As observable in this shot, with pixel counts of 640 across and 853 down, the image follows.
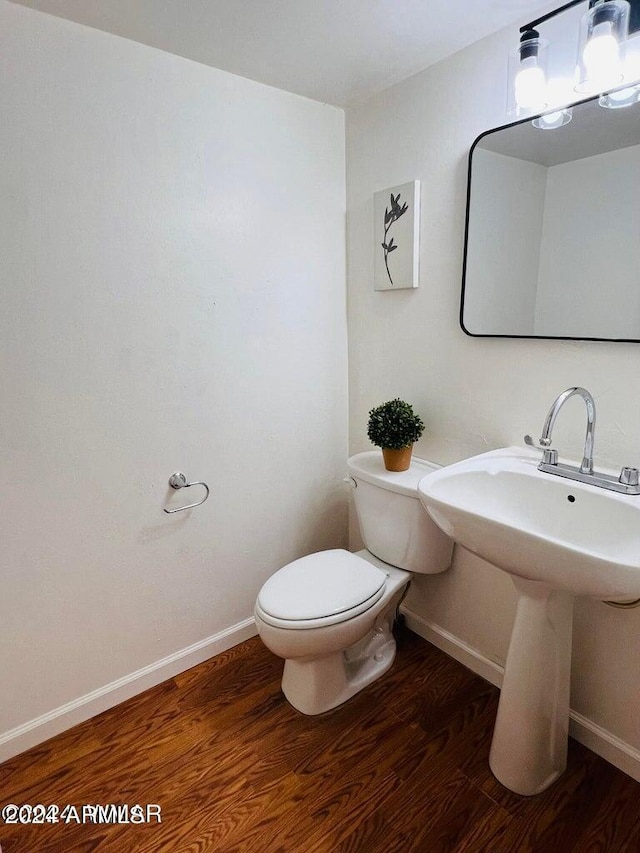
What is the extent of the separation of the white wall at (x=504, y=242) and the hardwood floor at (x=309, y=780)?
1.29 metres

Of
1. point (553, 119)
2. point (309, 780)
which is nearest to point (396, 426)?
point (553, 119)

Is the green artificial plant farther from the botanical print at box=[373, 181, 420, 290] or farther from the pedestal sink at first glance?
the botanical print at box=[373, 181, 420, 290]

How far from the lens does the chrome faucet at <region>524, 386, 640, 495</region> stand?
121 centimetres

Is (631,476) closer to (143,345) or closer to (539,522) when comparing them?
(539,522)

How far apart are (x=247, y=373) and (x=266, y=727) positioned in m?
1.20

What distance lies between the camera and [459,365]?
5.43 ft

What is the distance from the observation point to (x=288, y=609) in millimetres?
1506

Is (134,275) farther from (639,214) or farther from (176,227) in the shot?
(639,214)

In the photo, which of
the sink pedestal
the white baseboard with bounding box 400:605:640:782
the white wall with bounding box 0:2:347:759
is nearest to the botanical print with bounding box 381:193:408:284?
the white wall with bounding box 0:2:347:759

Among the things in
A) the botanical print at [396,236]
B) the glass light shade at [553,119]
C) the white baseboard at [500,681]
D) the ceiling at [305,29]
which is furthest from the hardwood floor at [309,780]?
the ceiling at [305,29]

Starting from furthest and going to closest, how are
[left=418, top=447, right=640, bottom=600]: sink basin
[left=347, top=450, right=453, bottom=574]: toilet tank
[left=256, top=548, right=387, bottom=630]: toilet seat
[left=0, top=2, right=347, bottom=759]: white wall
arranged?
[left=347, top=450, right=453, bottom=574]: toilet tank → [left=256, top=548, right=387, bottom=630]: toilet seat → [left=0, top=2, right=347, bottom=759]: white wall → [left=418, top=447, right=640, bottom=600]: sink basin

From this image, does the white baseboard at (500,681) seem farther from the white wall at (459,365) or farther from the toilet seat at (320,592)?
the toilet seat at (320,592)

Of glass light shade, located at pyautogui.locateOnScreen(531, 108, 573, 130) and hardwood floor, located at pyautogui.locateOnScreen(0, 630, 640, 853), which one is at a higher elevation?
glass light shade, located at pyautogui.locateOnScreen(531, 108, 573, 130)

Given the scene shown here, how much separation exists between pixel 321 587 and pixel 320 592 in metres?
0.03
